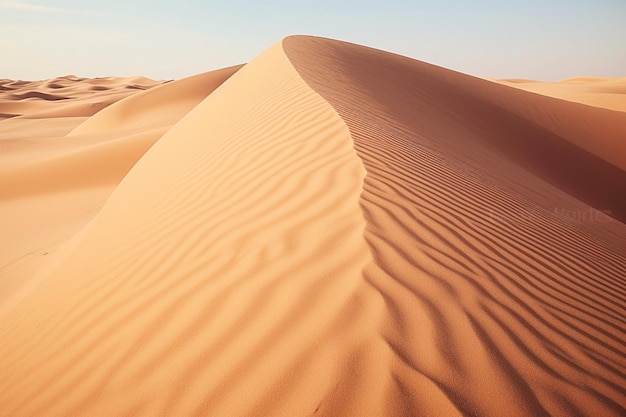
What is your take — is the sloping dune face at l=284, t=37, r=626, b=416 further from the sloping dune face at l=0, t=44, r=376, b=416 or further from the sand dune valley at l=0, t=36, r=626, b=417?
the sloping dune face at l=0, t=44, r=376, b=416

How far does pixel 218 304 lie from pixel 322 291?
0.50 m

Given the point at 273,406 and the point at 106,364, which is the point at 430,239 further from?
the point at 106,364

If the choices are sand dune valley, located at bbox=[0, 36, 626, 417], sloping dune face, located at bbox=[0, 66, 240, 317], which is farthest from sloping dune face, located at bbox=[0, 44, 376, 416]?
sloping dune face, located at bbox=[0, 66, 240, 317]

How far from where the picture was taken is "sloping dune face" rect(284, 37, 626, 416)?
4.81ft

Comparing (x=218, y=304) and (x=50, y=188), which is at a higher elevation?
(x=218, y=304)

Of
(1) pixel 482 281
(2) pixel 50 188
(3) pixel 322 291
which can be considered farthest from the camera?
(2) pixel 50 188

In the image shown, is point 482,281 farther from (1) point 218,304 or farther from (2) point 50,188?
(2) point 50,188

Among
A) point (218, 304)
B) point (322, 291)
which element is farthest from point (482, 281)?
point (218, 304)

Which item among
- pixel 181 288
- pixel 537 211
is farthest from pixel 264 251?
pixel 537 211

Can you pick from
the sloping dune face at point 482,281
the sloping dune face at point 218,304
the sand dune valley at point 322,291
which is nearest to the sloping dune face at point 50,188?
the sand dune valley at point 322,291

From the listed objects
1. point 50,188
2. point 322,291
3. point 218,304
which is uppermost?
point 322,291

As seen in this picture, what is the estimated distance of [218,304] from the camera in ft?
6.38

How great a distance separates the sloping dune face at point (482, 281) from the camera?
4.81 feet

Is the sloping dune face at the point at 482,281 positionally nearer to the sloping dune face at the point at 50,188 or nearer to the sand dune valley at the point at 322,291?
the sand dune valley at the point at 322,291
